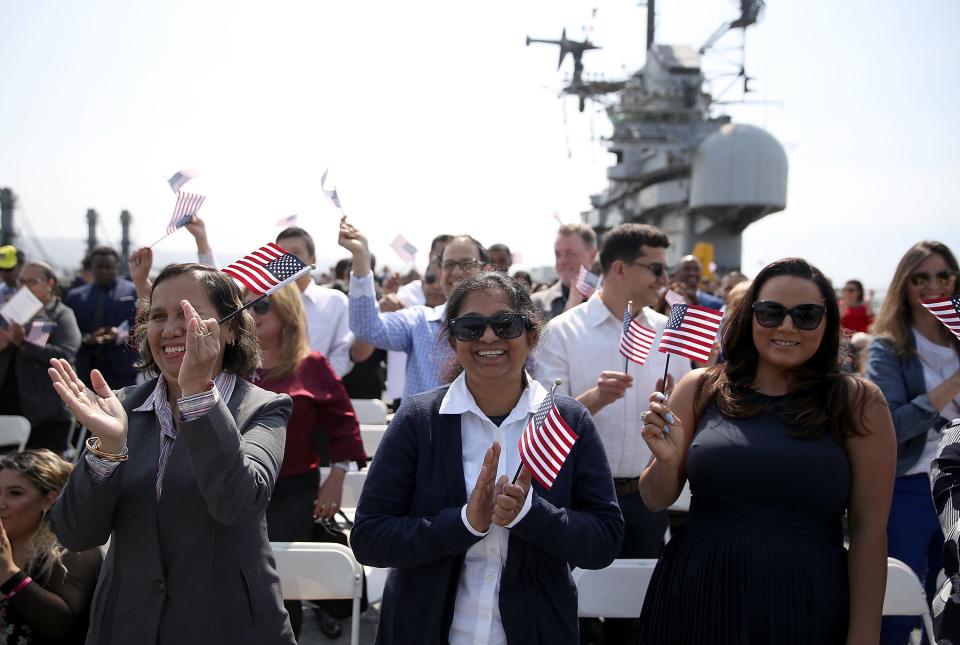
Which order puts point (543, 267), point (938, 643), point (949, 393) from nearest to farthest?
1. point (938, 643)
2. point (949, 393)
3. point (543, 267)

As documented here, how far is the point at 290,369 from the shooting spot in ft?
12.9

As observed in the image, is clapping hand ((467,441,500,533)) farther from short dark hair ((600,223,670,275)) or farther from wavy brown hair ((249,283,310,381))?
short dark hair ((600,223,670,275))

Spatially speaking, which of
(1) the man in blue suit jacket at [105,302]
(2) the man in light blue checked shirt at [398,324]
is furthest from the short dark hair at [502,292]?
(1) the man in blue suit jacket at [105,302]

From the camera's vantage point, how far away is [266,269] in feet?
10.1

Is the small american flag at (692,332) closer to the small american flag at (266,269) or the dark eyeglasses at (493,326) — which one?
the dark eyeglasses at (493,326)

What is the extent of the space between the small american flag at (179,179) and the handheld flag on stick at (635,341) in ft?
8.74

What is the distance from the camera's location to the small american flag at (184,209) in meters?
4.32

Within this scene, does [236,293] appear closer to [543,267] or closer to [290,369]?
[290,369]

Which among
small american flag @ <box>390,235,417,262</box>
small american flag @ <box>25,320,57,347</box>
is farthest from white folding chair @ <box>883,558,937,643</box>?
small american flag @ <box>25,320,57,347</box>

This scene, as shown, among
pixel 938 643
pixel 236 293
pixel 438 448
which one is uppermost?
pixel 236 293

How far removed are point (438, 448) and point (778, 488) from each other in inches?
45.7

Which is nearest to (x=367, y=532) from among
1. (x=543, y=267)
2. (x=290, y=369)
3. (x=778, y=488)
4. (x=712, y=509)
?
(x=712, y=509)

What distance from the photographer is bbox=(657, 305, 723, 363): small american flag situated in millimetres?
3172

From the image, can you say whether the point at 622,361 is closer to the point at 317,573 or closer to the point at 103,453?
the point at 317,573
